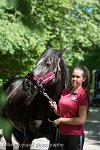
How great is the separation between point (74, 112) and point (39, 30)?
4.50 ft

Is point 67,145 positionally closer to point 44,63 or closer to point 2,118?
point 2,118

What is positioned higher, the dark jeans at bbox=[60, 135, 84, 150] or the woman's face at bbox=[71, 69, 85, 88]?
the woman's face at bbox=[71, 69, 85, 88]

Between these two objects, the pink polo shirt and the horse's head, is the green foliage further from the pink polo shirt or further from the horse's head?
the horse's head

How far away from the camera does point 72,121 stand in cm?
367

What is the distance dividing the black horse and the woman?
143 centimetres

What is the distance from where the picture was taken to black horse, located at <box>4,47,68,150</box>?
5.32 meters

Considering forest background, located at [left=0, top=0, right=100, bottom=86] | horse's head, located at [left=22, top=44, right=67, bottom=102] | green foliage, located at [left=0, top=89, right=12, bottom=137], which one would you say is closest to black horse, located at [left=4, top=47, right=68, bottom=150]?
horse's head, located at [left=22, top=44, right=67, bottom=102]

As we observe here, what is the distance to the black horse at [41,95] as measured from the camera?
5.32m

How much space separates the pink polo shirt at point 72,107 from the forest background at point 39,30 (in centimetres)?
67

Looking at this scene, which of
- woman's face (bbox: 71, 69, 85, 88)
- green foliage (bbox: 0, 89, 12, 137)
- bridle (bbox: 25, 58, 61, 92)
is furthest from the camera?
bridle (bbox: 25, 58, 61, 92)

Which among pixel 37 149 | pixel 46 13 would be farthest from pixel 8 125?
pixel 46 13

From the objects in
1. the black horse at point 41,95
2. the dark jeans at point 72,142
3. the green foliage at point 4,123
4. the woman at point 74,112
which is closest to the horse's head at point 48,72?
the black horse at point 41,95

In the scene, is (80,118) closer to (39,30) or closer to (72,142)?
(72,142)

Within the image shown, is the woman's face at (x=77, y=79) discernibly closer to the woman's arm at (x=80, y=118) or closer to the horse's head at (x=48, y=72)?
the woman's arm at (x=80, y=118)
